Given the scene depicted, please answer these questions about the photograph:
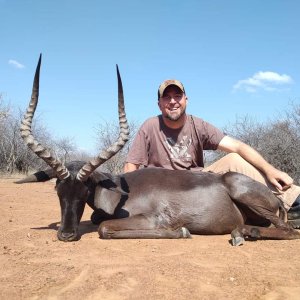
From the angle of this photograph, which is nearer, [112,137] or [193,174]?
[193,174]

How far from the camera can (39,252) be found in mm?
4340

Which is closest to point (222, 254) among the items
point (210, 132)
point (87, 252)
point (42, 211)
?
point (87, 252)

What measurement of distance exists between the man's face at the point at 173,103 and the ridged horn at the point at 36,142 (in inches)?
84.0

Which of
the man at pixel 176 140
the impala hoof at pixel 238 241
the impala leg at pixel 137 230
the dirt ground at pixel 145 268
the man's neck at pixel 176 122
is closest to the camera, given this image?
the dirt ground at pixel 145 268

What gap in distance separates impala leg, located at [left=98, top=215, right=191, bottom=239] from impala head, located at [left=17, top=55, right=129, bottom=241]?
1.27 ft

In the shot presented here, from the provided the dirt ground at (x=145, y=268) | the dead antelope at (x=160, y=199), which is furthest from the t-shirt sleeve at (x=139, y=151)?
the dirt ground at (x=145, y=268)

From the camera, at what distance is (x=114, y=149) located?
216 inches

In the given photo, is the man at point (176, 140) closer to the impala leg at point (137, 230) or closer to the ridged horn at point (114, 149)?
the ridged horn at point (114, 149)

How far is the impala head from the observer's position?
5129mm

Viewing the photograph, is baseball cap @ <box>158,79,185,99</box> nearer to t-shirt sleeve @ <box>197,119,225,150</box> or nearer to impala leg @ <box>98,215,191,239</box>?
t-shirt sleeve @ <box>197,119,225,150</box>

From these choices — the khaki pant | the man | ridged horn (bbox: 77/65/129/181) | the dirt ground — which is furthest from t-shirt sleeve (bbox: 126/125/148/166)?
the dirt ground

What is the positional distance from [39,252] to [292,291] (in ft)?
8.32

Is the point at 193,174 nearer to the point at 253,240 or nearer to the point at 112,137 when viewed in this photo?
the point at 253,240

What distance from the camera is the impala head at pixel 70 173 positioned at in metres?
5.13
